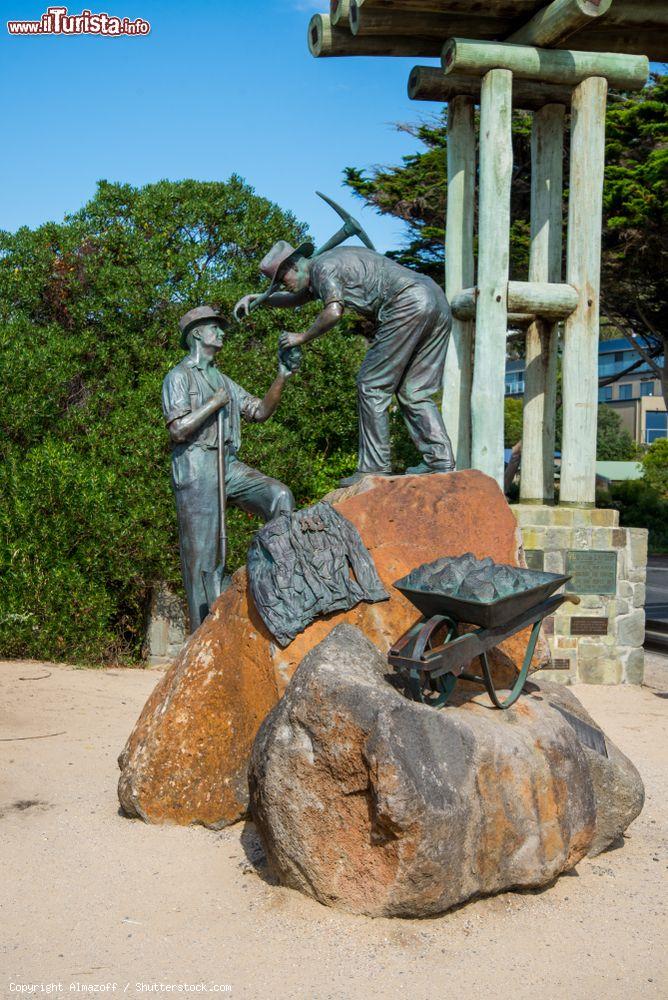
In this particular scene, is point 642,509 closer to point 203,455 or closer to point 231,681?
point 203,455

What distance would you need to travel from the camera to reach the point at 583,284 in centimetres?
888

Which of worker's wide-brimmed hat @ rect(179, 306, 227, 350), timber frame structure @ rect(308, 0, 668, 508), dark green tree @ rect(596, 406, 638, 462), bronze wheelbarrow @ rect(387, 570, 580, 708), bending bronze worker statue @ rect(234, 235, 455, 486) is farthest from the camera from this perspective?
dark green tree @ rect(596, 406, 638, 462)

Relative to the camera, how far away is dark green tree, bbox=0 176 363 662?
8.80 meters

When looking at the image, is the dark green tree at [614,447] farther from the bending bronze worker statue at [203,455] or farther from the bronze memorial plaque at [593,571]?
the bending bronze worker statue at [203,455]

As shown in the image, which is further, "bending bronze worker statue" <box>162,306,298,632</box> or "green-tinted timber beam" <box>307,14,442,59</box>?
"green-tinted timber beam" <box>307,14,442,59</box>

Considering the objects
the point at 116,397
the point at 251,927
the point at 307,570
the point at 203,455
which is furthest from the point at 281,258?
the point at 116,397

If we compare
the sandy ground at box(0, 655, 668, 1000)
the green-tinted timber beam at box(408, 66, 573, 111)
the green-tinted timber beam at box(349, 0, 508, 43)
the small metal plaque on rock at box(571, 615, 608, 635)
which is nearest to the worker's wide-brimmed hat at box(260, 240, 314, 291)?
the sandy ground at box(0, 655, 668, 1000)

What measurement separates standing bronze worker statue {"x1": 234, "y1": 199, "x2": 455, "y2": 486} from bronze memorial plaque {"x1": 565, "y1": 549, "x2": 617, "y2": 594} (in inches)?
144

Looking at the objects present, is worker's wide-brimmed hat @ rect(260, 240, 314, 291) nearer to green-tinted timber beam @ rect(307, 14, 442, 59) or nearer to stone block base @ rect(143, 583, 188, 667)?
A: stone block base @ rect(143, 583, 188, 667)

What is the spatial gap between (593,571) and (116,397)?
503 centimetres

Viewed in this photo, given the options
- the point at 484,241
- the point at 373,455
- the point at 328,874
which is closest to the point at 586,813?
the point at 328,874

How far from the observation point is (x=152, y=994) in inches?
128

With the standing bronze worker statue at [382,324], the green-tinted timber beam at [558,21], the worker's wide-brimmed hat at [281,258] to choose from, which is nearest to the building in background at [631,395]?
the green-tinted timber beam at [558,21]

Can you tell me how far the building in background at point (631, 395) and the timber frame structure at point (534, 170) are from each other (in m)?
30.8
